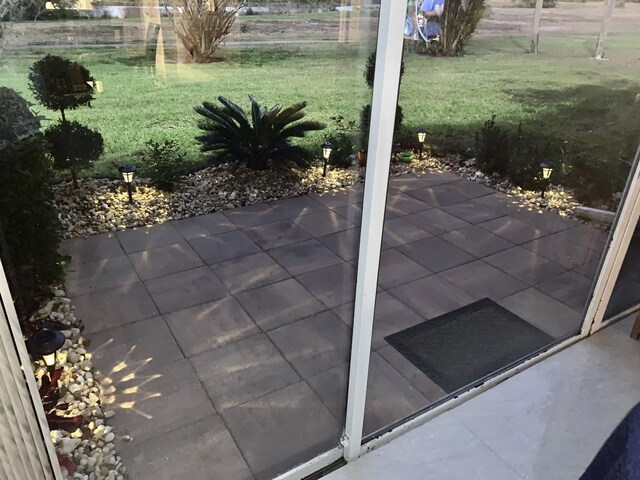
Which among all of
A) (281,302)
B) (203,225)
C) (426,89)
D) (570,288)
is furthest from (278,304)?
(426,89)

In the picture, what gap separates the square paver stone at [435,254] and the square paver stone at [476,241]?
0.19 ft

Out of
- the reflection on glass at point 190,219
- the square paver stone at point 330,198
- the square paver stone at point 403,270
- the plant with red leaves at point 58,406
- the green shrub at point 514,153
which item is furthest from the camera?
the green shrub at point 514,153

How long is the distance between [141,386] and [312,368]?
2.29 feet

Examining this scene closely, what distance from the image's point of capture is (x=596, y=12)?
326 centimetres

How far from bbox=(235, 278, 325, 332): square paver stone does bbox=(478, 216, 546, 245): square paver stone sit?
1.47 meters

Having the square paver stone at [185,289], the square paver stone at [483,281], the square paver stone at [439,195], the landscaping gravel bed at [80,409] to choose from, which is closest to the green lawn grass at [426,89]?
the square paver stone at [439,195]

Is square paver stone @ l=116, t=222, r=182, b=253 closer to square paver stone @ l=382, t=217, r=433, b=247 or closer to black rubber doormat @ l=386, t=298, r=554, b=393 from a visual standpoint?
square paver stone @ l=382, t=217, r=433, b=247

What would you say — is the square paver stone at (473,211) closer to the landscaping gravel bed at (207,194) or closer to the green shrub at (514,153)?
the landscaping gravel bed at (207,194)

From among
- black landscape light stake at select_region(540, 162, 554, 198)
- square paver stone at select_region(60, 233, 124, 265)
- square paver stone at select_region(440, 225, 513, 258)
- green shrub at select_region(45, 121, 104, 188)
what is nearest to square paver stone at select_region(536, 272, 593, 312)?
square paver stone at select_region(440, 225, 513, 258)

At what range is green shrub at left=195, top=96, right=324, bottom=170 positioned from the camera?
388 cm

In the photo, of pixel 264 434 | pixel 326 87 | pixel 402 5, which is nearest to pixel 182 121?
pixel 326 87

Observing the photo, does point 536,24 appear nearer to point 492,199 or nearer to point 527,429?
point 492,199

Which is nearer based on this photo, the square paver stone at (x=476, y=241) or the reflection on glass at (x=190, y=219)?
the reflection on glass at (x=190, y=219)

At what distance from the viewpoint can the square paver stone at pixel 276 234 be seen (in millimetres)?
3164
